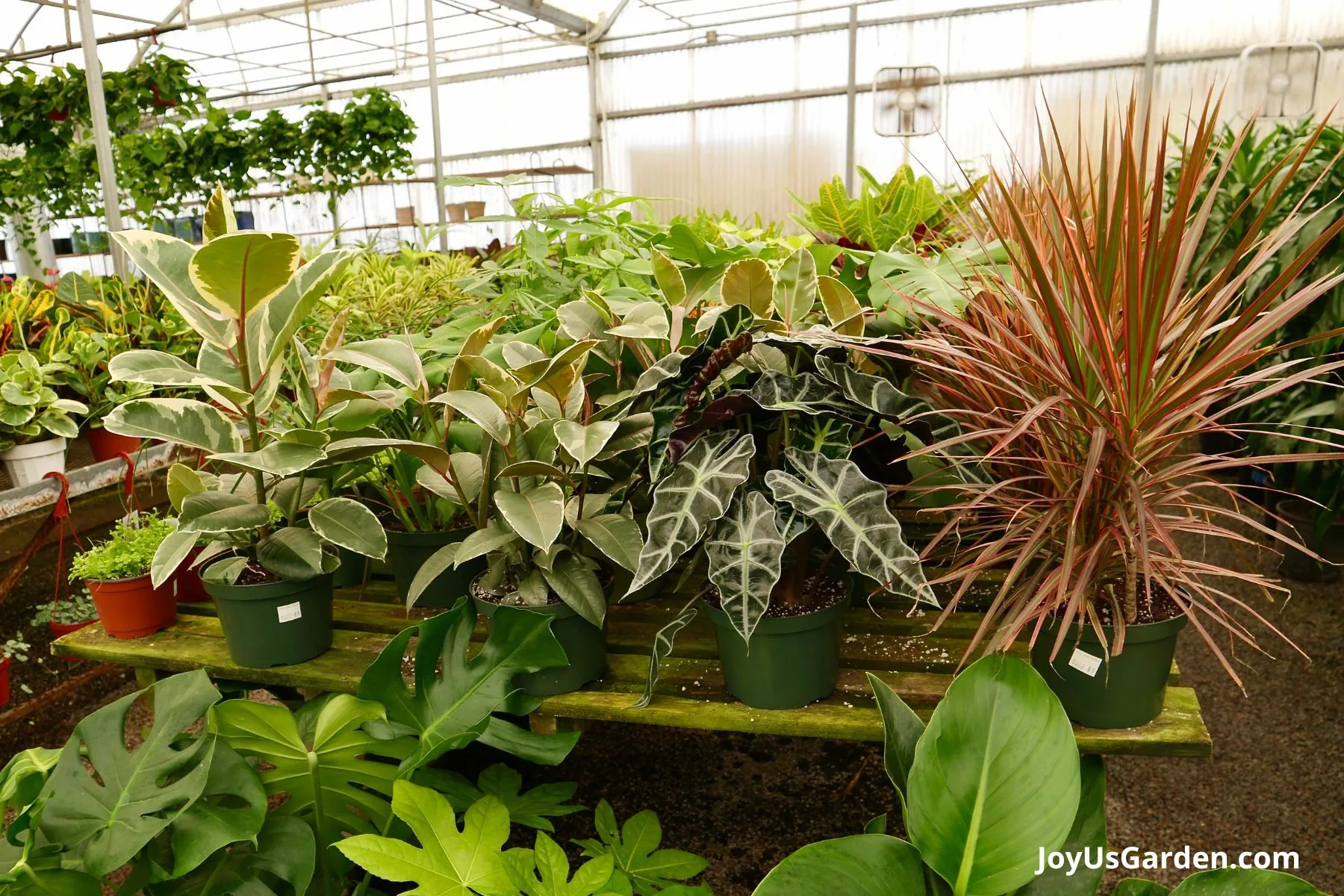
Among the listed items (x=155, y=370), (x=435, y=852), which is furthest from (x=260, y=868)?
(x=155, y=370)

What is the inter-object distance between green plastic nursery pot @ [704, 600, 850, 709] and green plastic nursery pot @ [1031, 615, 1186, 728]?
290mm

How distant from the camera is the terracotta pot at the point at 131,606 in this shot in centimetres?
167

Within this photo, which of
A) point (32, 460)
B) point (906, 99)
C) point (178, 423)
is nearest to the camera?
point (178, 423)

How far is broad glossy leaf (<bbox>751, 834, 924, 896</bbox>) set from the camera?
3.35 ft

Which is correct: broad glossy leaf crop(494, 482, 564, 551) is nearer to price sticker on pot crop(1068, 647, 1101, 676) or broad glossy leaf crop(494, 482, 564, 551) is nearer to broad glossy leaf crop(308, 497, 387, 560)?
broad glossy leaf crop(308, 497, 387, 560)

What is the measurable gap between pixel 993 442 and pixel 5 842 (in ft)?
4.97

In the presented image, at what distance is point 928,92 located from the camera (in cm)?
583

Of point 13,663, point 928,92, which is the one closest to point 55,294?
point 13,663

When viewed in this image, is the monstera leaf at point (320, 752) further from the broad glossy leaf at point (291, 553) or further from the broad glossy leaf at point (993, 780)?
the broad glossy leaf at point (993, 780)

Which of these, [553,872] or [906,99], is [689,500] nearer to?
[553,872]

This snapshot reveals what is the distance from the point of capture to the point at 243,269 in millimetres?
1291

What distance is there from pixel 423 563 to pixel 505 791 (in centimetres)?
42

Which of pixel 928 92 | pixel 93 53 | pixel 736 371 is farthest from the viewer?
pixel 928 92

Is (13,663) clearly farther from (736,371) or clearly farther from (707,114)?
(707,114)
